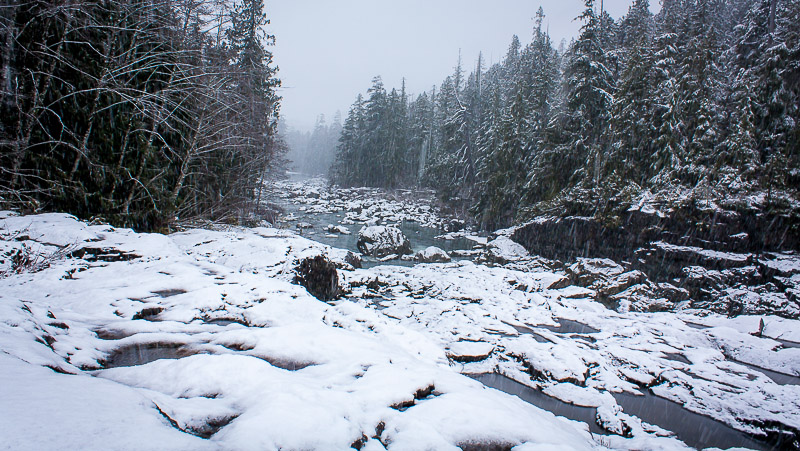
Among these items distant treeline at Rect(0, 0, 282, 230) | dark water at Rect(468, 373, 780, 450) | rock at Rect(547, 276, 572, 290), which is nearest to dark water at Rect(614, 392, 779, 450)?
dark water at Rect(468, 373, 780, 450)

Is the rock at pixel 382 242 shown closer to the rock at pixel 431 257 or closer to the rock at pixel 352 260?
the rock at pixel 431 257

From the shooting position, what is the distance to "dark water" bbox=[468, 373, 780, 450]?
14.9ft

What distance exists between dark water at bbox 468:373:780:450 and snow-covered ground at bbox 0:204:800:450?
185mm

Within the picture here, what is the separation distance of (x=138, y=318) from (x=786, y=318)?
1510cm

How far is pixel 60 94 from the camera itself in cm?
699

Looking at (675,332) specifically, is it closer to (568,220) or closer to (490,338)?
(490,338)

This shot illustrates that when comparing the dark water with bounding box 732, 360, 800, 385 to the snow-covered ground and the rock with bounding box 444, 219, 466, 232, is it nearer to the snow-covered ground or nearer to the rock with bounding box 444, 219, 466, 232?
the snow-covered ground

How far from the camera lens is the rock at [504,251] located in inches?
686

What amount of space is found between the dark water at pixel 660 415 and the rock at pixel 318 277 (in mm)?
4522

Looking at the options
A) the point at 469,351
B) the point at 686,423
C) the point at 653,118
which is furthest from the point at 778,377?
the point at 653,118

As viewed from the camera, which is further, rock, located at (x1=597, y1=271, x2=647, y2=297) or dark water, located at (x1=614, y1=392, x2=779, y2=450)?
rock, located at (x1=597, y1=271, x2=647, y2=297)

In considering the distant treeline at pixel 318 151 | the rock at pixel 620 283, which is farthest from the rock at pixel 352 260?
the distant treeline at pixel 318 151

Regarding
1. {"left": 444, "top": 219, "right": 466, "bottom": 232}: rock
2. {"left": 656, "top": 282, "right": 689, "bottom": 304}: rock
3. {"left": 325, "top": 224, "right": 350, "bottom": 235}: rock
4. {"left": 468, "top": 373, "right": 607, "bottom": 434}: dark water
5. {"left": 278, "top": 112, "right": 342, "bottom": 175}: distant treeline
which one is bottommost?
{"left": 468, "top": 373, "right": 607, "bottom": 434}: dark water

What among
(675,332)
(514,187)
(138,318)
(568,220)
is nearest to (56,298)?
(138,318)
